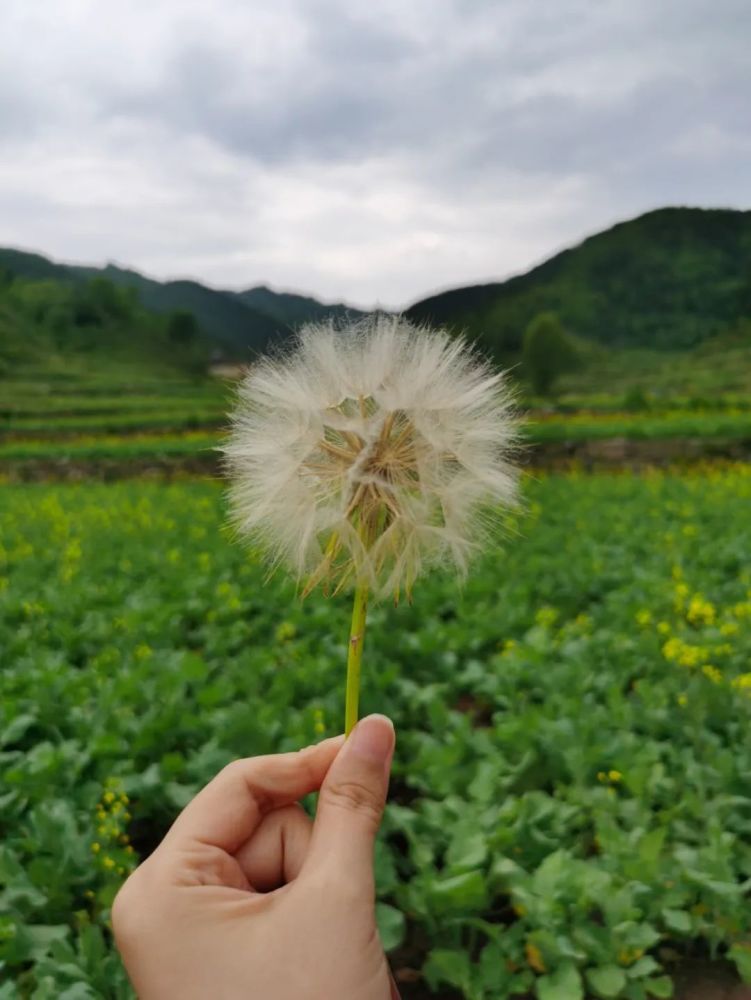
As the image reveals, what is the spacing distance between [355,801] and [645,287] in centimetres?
8689

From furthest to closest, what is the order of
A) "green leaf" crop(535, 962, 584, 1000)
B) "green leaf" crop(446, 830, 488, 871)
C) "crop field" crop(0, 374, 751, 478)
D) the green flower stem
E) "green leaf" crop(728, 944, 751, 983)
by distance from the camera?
"crop field" crop(0, 374, 751, 478) → "green leaf" crop(446, 830, 488, 871) → "green leaf" crop(728, 944, 751, 983) → "green leaf" crop(535, 962, 584, 1000) → the green flower stem

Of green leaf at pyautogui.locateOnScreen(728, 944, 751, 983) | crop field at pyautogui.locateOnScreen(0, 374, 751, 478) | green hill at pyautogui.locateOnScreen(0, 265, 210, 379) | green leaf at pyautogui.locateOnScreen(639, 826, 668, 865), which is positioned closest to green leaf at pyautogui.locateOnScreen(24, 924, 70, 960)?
green leaf at pyautogui.locateOnScreen(639, 826, 668, 865)

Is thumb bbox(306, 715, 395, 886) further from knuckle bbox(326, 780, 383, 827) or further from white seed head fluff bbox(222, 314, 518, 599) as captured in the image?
white seed head fluff bbox(222, 314, 518, 599)

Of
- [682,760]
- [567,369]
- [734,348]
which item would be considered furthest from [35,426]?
[734,348]

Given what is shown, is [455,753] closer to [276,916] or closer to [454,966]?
[454,966]

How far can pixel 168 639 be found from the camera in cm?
545

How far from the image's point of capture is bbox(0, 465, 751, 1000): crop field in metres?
2.71

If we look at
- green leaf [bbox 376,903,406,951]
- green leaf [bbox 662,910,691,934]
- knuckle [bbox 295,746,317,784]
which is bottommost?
green leaf [bbox 376,903,406,951]

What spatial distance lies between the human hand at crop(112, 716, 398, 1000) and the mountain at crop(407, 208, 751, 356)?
196 ft

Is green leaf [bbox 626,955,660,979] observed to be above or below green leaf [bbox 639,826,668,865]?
below

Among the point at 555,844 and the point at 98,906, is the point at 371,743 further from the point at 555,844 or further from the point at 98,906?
the point at 98,906

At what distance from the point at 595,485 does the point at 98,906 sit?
1202 cm

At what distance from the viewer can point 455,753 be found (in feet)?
11.7

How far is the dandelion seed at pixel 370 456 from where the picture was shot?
4.27 ft
